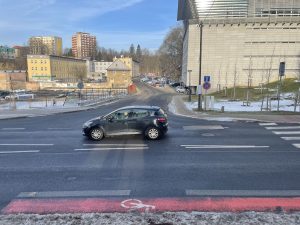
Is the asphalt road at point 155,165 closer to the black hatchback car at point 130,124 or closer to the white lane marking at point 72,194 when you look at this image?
the white lane marking at point 72,194

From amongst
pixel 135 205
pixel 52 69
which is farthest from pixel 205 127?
pixel 52 69

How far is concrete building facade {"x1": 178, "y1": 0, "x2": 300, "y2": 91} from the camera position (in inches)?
2312

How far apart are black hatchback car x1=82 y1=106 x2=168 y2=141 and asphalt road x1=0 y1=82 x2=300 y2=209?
425 mm

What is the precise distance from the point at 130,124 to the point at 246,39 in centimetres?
5129

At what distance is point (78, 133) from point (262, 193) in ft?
37.3

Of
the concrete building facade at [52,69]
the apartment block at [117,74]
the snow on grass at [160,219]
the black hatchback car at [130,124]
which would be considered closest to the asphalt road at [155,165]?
the black hatchback car at [130,124]

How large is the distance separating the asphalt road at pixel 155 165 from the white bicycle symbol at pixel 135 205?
12.5 inches

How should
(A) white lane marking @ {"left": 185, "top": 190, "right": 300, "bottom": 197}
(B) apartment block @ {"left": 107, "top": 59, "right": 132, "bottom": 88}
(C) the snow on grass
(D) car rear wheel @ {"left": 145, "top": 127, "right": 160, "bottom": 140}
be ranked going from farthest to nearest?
(B) apartment block @ {"left": 107, "top": 59, "right": 132, "bottom": 88}
(D) car rear wheel @ {"left": 145, "top": 127, "right": 160, "bottom": 140}
(A) white lane marking @ {"left": 185, "top": 190, "right": 300, "bottom": 197}
(C) the snow on grass

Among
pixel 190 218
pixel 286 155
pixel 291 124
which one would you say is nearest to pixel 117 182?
pixel 190 218

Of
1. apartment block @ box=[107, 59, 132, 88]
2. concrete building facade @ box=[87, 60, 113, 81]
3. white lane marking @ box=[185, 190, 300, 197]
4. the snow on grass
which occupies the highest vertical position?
concrete building facade @ box=[87, 60, 113, 81]

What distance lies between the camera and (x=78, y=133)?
647 inches

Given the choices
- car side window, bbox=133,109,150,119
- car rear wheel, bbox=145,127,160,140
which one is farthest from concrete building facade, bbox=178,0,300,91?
car rear wheel, bbox=145,127,160,140

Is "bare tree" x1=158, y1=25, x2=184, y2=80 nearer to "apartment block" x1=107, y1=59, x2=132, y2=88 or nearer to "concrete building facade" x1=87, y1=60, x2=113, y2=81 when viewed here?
"apartment block" x1=107, y1=59, x2=132, y2=88

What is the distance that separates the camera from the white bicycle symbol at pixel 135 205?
6267mm
